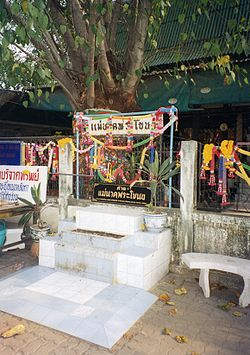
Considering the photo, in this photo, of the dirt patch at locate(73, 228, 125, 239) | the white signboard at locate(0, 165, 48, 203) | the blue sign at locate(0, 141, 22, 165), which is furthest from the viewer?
the blue sign at locate(0, 141, 22, 165)

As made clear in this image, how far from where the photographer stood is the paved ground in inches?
130

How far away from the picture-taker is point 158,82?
8141 mm

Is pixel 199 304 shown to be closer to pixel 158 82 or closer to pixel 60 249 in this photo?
pixel 60 249

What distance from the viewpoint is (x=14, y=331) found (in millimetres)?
3588

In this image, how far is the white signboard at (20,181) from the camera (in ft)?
23.2

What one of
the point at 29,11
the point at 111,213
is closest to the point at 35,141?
the point at 111,213

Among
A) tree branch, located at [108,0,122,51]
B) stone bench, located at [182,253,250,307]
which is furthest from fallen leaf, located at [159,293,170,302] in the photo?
tree branch, located at [108,0,122,51]

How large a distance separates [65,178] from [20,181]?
4.36ft

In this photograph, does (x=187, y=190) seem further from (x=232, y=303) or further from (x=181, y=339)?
(x=181, y=339)

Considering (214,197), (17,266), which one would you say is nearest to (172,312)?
(17,266)

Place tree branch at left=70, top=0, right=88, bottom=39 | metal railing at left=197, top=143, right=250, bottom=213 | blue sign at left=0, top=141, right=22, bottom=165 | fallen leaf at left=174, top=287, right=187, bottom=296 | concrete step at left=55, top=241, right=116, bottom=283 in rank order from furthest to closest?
blue sign at left=0, top=141, right=22, bottom=165, metal railing at left=197, top=143, right=250, bottom=213, tree branch at left=70, top=0, right=88, bottom=39, concrete step at left=55, top=241, right=116, bottom=283, fallen leaf at left=174, top=287, right=187, bottom=296

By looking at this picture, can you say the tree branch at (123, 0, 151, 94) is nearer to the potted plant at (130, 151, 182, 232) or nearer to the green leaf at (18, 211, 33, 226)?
the potted plant at (130, 151, 182, 232)

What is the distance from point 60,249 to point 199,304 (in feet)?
7.91

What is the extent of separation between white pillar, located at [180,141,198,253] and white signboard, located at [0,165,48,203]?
320 centimetres
